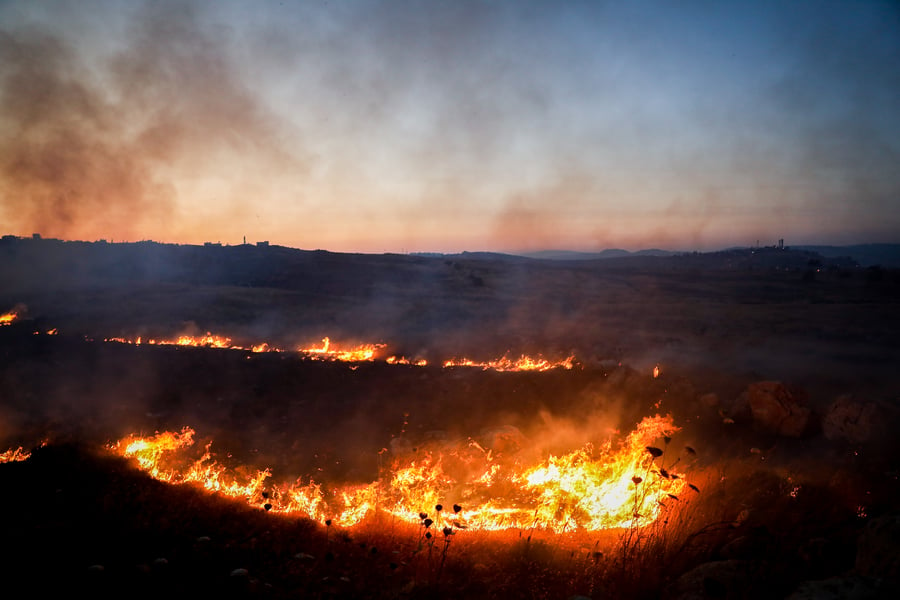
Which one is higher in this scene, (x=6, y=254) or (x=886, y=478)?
(x=6, y=254)

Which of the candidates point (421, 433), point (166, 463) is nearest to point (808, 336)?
point (421, 433)

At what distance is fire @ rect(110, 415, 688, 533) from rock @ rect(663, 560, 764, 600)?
1120 mm

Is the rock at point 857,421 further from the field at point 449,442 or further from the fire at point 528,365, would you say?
the fire at point 528,365

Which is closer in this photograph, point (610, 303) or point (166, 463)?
point (166, 463)

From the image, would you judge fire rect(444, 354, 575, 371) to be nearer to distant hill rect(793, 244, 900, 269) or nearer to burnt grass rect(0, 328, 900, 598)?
burnt grass rect(0, 328, 900, 598)

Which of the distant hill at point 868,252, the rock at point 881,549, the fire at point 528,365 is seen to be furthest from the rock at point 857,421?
the distant hill at point 868,252

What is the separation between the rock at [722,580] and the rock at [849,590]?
1.48ft

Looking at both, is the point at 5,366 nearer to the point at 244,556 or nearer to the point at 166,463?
the point at 166,463

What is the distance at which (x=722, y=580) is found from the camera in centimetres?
334

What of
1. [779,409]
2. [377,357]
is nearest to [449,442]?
[779,409]

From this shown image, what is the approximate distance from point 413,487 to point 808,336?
18981 millimetres

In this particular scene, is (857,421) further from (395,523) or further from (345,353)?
(345,353)

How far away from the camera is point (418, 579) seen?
13.9 feet

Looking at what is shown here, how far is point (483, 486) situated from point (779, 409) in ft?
18.9
